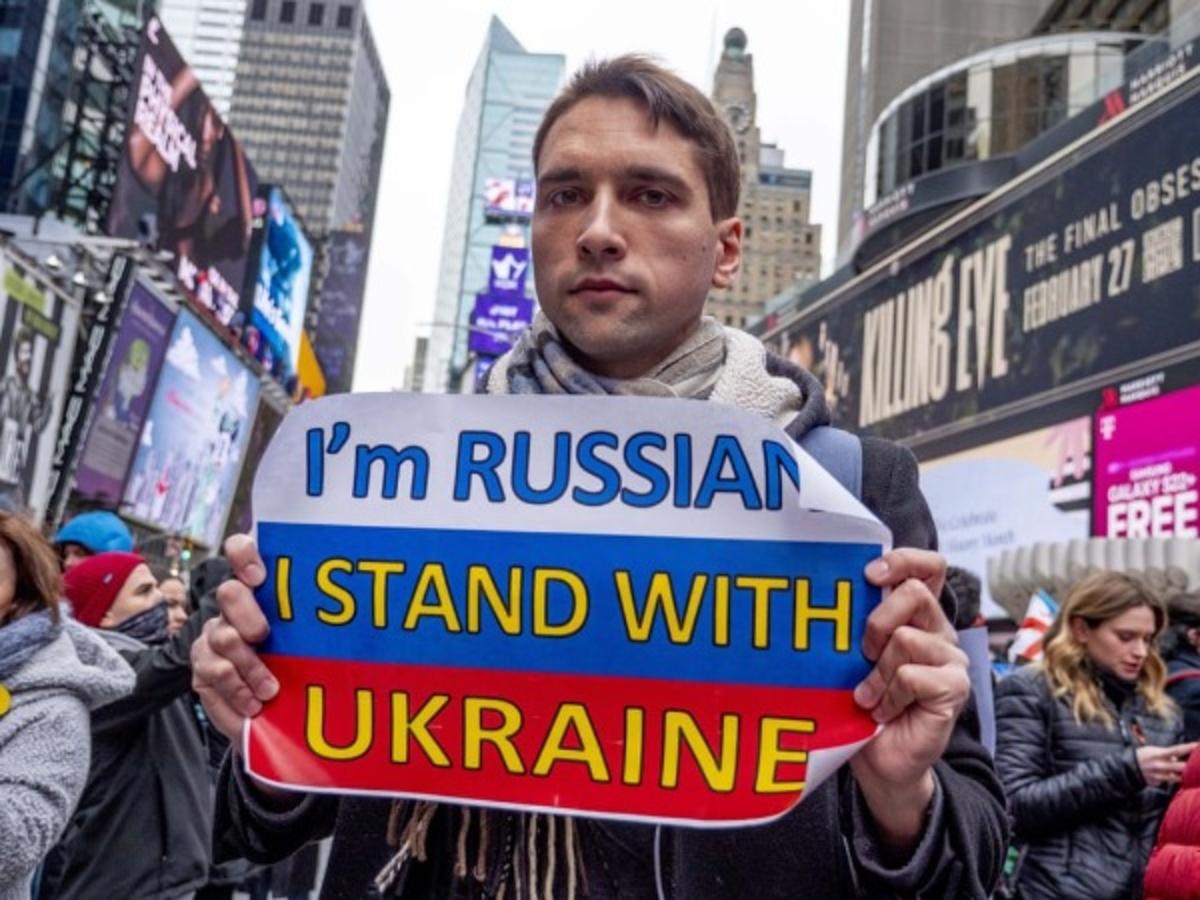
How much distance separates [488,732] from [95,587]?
3.56 meters

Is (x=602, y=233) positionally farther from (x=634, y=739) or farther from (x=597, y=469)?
(x=634, y=739)

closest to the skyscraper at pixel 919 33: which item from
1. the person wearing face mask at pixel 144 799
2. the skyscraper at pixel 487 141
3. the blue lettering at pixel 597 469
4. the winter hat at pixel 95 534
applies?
the winter hat at pixel 95 534

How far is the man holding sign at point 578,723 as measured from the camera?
1.18 meters

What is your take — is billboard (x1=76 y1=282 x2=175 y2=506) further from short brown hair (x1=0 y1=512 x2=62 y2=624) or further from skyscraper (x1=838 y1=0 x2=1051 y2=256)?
skyscraper (x1=838 y1=0 x2=1051 y2=256)

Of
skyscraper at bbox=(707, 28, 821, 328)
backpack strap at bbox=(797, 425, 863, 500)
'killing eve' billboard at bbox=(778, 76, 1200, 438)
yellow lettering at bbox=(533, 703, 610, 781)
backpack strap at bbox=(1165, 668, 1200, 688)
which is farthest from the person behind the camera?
skyscraper at bbox=(707, 28, 821, 328)

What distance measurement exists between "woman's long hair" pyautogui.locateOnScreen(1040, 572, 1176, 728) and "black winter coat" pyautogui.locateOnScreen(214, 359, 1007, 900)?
286cm

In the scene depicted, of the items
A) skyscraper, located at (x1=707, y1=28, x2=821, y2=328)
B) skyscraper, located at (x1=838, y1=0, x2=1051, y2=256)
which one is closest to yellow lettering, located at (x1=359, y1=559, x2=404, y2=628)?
skyscraper, located at (x1=838, y1=0, x2=1051, y2=256)

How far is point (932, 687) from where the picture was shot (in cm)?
114

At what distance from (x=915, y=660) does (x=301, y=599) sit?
66cm

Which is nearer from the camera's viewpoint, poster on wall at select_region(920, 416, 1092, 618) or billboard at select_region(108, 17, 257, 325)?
poster on wall at select_region(920, 416, 1092, 618)

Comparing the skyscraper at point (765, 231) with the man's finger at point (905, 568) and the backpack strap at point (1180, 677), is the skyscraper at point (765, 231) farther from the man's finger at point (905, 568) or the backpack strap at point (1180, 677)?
the man's finger at point (905, 568)

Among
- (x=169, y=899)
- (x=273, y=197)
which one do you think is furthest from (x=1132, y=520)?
(x=273, y=197)

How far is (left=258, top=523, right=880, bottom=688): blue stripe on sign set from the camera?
1.21 m

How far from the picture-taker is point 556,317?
1.46m
